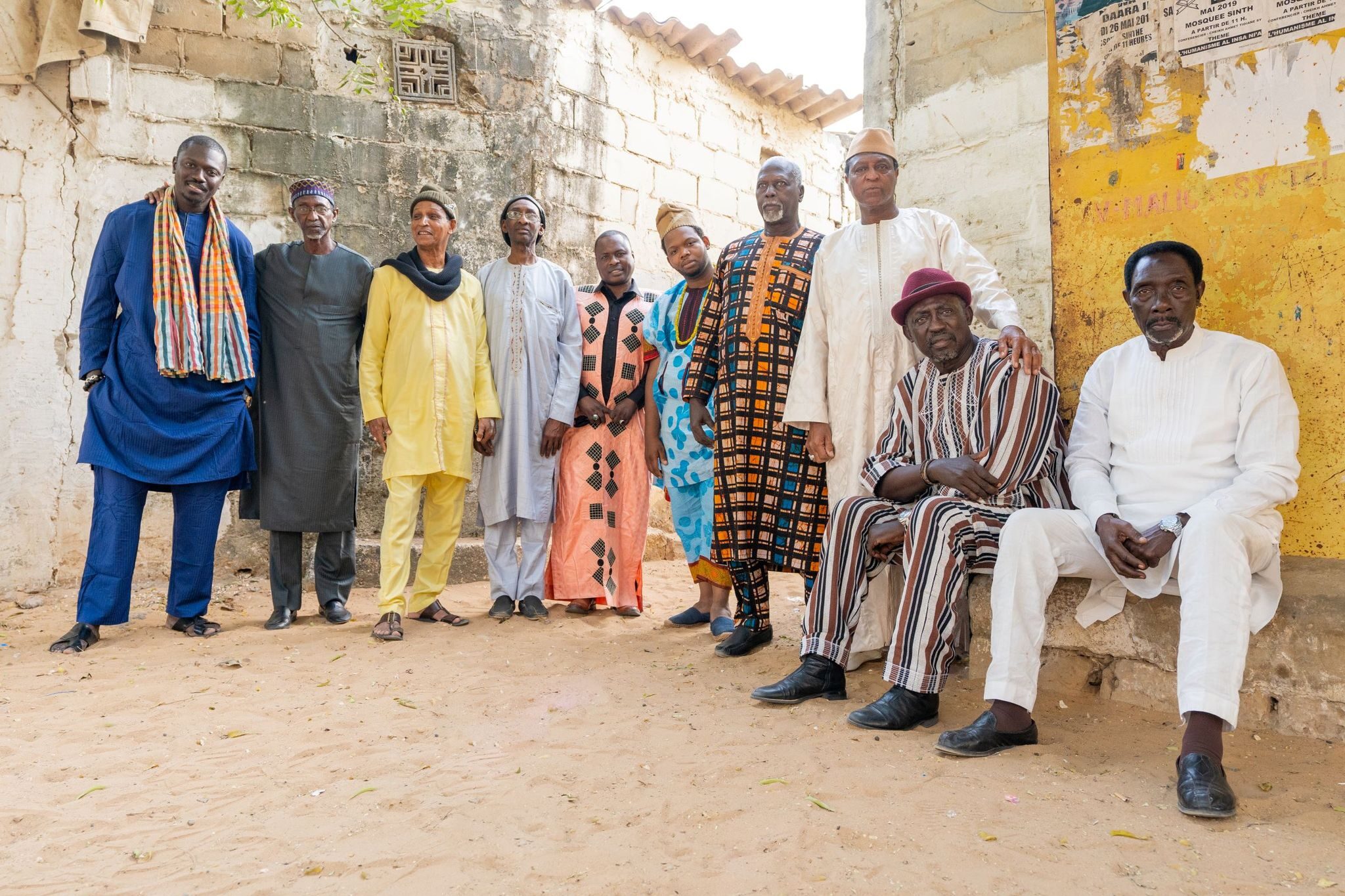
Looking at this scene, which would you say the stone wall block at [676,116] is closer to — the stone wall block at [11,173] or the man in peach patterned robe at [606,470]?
the man in peach patterned robe at [606,470]

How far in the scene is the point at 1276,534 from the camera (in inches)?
109

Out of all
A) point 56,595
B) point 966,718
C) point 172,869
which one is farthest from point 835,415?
point 56,595

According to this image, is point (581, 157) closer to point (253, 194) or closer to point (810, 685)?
point (253, 194)

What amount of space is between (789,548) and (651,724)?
1047mm

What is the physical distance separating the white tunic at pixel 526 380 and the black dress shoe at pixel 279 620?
1070mm

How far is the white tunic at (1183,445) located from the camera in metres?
2.78

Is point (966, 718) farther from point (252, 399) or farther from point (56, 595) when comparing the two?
A: point (56, 595)

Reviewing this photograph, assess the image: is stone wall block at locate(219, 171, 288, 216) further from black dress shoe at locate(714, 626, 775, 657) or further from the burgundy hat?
the burgundy hat

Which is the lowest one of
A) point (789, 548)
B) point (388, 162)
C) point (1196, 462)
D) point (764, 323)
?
point (789, 548)

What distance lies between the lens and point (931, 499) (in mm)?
3180

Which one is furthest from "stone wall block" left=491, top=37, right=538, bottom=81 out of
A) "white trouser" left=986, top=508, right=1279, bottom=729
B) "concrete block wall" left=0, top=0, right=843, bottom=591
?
"white trouser" left=986, top=508, right=1279, bottom=729

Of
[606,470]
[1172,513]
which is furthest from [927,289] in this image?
[606,470]

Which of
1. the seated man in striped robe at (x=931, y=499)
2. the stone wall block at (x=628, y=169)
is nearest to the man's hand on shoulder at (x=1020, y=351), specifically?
the seated man in striped robe at (x=931, y=499)

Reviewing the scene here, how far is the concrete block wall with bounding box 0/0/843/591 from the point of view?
564 cm
